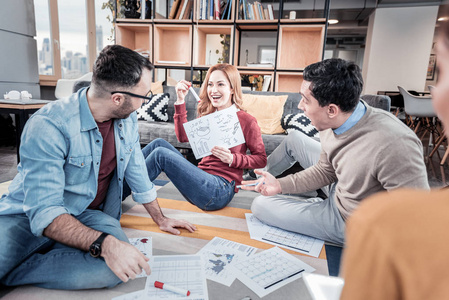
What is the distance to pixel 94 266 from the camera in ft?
3.38

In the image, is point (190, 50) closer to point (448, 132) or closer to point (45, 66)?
point (45, 66)

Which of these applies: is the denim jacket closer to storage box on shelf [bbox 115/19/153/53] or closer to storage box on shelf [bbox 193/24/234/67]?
storage box on shelf [bbox 193/24/234/67]

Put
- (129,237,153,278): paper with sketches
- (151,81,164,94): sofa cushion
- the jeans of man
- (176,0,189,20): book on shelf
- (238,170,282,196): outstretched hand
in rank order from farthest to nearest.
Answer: (176,0,189,20): book on shelf → (151,81,164,94): sofa cushion → (238,170,282,196): outstretched hand → (129,237,153,278): paper with sketches → the jeans of man

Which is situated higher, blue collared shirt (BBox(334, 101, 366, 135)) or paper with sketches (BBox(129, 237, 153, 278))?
blue collared shirt (BBox(334, 101, 366, 135))

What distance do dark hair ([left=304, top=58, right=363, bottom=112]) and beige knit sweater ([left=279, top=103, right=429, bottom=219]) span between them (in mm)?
100

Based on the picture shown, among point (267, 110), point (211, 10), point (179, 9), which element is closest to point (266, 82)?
point (267, 110)

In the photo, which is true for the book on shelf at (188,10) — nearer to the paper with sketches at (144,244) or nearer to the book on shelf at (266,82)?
the book on shelf at (266,82)

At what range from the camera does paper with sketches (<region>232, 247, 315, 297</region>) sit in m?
1.11

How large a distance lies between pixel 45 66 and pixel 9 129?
1.39 meters

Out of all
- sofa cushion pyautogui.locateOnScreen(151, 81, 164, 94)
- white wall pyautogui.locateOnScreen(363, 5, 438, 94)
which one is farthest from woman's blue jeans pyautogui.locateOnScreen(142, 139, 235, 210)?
white wall pyautogui.locateOnScreen(363, 5, 438, 94)

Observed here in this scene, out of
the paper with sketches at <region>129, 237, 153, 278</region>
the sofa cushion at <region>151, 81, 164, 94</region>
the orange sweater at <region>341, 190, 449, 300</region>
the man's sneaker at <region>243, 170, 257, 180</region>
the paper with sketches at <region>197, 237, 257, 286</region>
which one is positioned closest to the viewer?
the orange sweater at <region>341, 190, 449, 300</region>

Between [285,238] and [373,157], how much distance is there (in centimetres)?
60

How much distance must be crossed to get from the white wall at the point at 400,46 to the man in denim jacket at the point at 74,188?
23.6 ft

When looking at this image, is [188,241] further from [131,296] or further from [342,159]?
[342,159]
